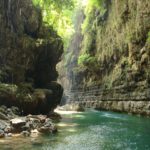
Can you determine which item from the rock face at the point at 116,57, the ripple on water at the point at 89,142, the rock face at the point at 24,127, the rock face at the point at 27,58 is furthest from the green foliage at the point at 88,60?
the ripple on water at the point at 89,142

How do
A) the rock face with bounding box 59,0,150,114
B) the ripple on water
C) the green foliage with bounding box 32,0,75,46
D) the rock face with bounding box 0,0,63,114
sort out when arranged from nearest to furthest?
the ripple on water
the rock face with bounding box 0,0,63,114
the rock face with bounding box 59,0,150,114
the green foliage with bounding box 32,0,75,46

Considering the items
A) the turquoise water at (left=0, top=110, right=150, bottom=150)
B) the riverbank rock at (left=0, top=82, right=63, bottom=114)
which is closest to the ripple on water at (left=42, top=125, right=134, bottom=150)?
the turquoise water at (left=0, top=110, right=150, bottom=150)

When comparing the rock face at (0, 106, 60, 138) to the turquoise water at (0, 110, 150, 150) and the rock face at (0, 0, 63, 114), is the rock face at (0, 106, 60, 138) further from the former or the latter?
the rock face at (0, 0, 63, 114)

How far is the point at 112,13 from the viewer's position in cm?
4944

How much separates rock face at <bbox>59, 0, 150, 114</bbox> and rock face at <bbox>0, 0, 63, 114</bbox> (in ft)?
31.5

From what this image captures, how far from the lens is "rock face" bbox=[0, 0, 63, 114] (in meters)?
26.4

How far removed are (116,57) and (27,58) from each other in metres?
19.9

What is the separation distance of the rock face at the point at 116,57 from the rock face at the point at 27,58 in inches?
378

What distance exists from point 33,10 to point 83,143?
19127 mm

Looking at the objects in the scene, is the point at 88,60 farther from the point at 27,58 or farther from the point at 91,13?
the point at 27,58

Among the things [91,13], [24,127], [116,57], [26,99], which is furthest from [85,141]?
[91,13]

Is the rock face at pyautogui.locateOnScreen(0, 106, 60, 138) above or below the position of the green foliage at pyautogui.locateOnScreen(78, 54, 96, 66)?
below

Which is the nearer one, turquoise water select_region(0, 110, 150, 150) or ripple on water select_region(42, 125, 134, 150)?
turquoise water select_region(0, 110, 150, 150)

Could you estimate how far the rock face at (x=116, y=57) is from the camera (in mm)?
35281
